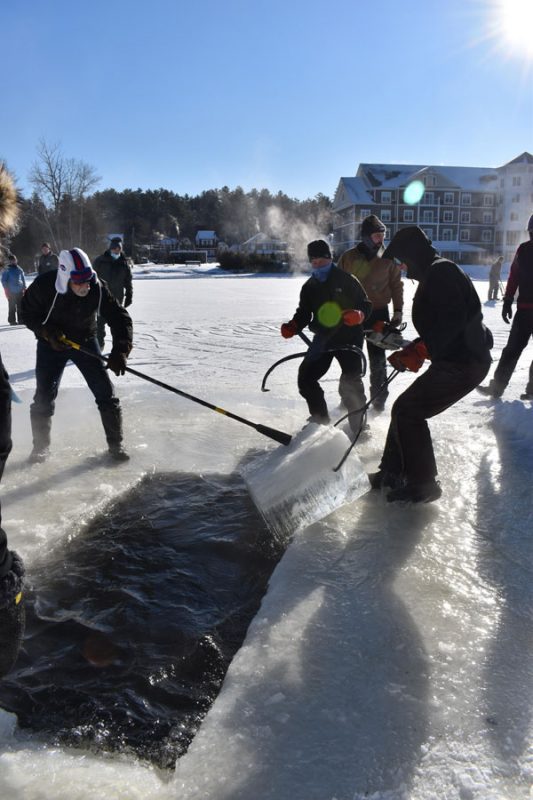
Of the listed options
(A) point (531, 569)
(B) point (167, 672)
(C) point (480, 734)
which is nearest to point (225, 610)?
(B) point (167, 672)

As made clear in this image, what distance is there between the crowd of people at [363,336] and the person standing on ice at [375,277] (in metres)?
0.01

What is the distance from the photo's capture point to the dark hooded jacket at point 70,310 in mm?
4469

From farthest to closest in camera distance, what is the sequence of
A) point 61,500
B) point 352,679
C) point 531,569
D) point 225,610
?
point 61,500 < point 531,569 < point 225,610 < point 352,679

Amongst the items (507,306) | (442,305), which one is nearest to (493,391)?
(507,306)

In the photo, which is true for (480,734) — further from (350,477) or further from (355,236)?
(355,236)

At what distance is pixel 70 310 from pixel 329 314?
84.3 inches

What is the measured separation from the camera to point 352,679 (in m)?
2.27

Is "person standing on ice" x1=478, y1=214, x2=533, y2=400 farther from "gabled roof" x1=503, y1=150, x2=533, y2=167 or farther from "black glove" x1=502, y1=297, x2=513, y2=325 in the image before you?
"gabled roof" x1=503, y1=150, x2=533, y2=167

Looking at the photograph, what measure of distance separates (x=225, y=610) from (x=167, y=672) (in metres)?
0.50

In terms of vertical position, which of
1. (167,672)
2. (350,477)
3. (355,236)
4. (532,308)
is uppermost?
(355,236)

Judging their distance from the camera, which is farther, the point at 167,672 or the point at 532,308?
the point at 532,308

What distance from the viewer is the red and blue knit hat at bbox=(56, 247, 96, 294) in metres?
4.24

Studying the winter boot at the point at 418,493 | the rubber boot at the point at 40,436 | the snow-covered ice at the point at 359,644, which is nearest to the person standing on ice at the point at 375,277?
the snow-covered ice at the point at 359,644

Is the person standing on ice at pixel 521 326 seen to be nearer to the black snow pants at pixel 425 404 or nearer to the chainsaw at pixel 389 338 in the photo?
the chainsaw at pixel 389 338
